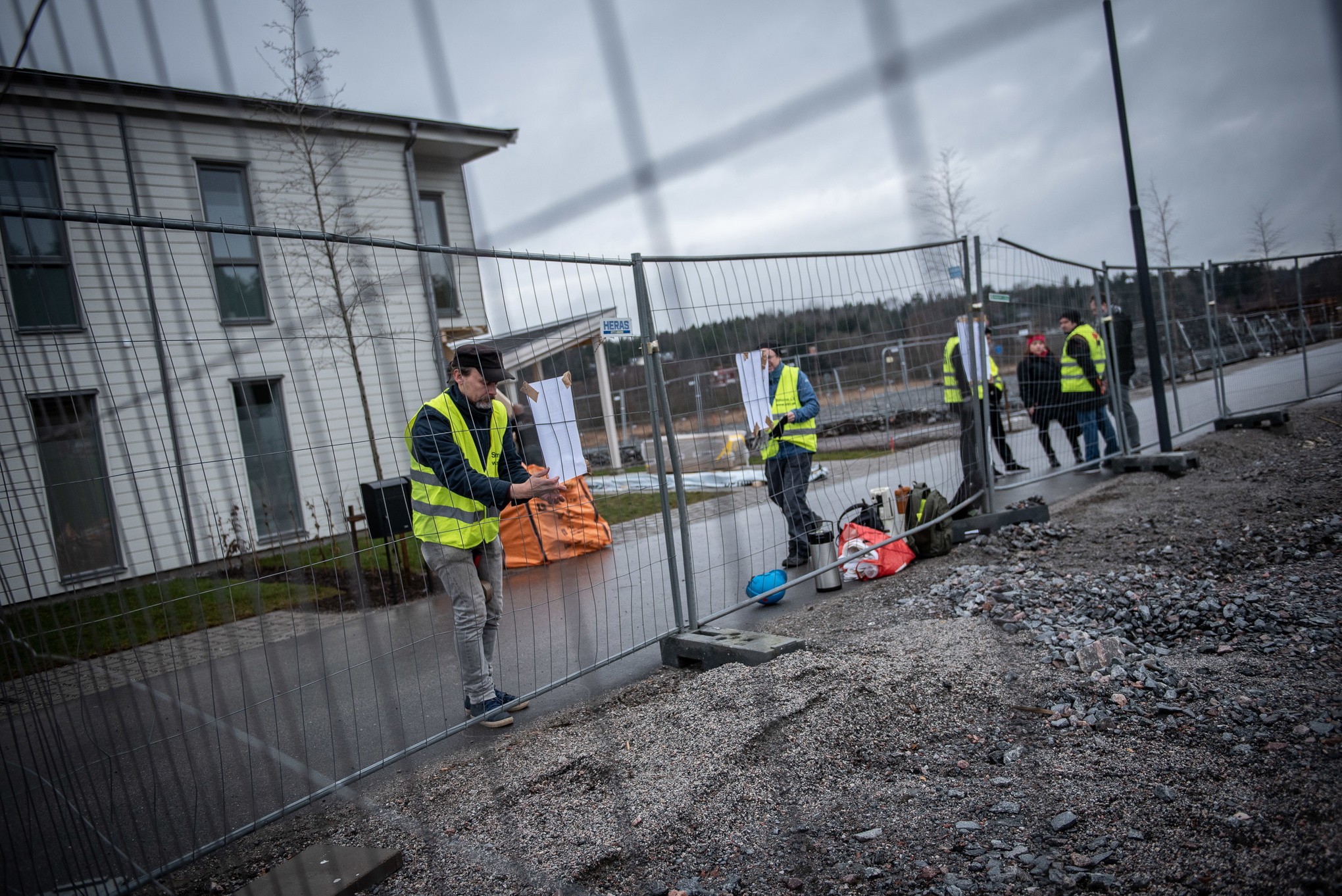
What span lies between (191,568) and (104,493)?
0.56 meters

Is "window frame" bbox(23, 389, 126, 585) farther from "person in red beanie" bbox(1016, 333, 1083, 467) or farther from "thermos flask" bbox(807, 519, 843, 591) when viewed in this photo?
"person in red beanie" bbox(1016, 333, 1083, 467)

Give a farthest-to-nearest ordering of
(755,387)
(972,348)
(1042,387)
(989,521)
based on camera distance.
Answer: (1042,387) < (989,521) < (972,348) < (755,387)

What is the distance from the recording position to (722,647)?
4.45 metres

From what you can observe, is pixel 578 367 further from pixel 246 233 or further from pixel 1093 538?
pixel 1093 538

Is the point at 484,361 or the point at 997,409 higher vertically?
the point at 484,361

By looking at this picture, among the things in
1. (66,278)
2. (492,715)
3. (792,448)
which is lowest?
(492,715)

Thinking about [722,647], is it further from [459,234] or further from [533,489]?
[459,234]

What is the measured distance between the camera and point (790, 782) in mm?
3074

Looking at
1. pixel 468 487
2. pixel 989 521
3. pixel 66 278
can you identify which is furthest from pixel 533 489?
pixel 989 521

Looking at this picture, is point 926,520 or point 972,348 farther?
point 972,348

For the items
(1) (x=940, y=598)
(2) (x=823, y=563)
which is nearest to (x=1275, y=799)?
(1) (x=940, y=598)

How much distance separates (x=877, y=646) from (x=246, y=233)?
11.7 feet

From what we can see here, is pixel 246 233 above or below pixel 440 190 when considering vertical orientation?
below

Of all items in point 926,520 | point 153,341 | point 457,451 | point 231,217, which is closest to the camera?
point 153,341
